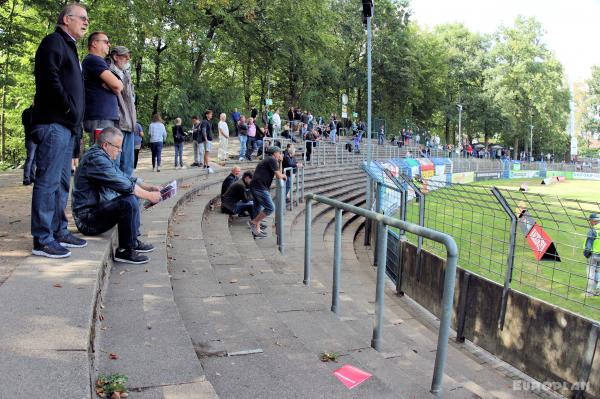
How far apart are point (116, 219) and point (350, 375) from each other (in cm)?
277

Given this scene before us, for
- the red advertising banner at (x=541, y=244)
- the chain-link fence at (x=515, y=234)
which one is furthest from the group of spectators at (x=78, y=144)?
the red advertising banner at (x=541, y=244)

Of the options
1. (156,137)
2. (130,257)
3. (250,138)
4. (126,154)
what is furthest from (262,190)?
(250,138)

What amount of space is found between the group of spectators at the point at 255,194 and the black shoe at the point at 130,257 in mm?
4807

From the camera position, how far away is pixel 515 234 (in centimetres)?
579

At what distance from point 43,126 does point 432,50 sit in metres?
64.4

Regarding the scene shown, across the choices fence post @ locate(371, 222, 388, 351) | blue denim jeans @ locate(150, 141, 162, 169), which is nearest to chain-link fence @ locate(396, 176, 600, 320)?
fence post @ locate(371, 222, 388, 351)

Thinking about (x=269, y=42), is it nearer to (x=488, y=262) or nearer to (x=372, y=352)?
(x=488, y=262)

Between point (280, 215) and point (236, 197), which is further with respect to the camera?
point (236, 197)

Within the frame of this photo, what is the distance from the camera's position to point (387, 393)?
2.82m

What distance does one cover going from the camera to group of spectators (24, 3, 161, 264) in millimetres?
3994

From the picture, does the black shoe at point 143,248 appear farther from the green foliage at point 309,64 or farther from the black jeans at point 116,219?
the green foliage at point 309,64

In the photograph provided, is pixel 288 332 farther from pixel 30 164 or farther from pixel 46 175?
pixel 30 164

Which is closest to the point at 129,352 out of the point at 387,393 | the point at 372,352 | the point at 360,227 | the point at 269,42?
the point at 387,393

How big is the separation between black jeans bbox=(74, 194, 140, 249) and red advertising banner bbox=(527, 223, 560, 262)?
4.44 metres
